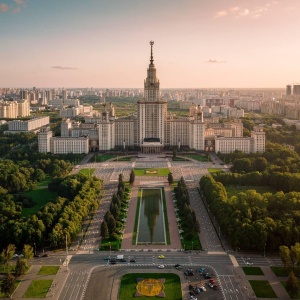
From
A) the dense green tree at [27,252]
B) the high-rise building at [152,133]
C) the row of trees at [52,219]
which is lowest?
the dense green tree at [27,252]

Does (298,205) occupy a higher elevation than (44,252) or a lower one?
higher

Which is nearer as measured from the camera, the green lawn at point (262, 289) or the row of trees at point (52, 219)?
the green lawn at point (262, 289)

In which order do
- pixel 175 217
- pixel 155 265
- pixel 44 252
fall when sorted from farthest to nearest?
pixel 175 217 → pixel 44 252 → pixel 155 265

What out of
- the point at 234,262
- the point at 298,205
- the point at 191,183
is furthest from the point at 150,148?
the point at 234,262

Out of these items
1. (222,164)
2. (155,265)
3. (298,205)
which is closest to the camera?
(155,265)

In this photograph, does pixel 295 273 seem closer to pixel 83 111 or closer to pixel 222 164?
pixel 222 164

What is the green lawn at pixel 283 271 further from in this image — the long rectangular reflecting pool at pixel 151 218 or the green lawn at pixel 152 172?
the green lawn at pixel 152 172

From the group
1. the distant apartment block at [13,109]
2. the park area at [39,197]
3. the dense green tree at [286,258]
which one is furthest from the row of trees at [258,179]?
the distant apartment block at [13,109]
